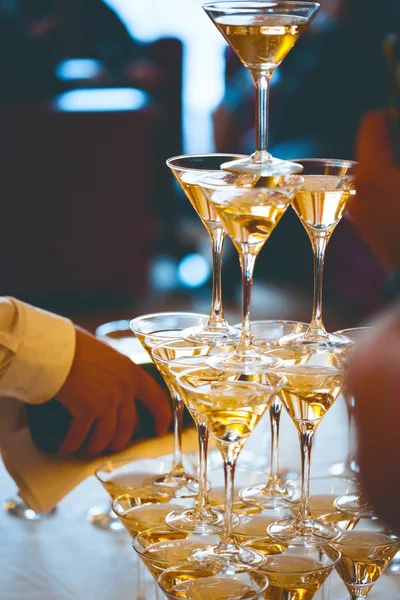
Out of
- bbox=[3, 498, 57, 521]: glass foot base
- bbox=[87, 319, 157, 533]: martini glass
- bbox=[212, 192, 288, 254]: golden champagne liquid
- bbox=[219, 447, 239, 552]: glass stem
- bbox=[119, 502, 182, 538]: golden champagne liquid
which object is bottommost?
bbox=[3, 498, 57, 521]: glass foot base

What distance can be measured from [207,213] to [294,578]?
1.11 feet

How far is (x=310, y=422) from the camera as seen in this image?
81 cm

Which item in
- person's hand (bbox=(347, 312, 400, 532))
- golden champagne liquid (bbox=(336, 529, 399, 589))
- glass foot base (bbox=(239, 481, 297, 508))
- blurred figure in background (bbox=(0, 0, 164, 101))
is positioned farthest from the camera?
blurred figure in background (bbox=(0, 0, 164, 101))

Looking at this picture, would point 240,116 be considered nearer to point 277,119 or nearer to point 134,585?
point 277,119

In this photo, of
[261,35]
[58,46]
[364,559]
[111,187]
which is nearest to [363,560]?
[364,559]

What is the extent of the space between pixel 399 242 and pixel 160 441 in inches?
13.5

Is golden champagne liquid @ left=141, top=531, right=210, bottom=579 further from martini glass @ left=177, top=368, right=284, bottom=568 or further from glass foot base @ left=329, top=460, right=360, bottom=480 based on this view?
glass foot base @ left=329, top=460, right=360, bottom=480

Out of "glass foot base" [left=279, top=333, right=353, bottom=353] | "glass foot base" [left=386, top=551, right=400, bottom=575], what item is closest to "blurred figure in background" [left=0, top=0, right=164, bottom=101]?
"glass foot base" [left=279, top=333, right=353, bottom=353]

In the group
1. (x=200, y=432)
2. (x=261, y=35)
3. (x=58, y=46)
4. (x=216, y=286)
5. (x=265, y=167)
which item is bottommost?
(x=200, y=432)

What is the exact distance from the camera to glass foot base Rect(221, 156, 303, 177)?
2.56 ft

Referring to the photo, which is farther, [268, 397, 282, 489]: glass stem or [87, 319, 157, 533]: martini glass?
[87, 319, 157, 533]: martini glass

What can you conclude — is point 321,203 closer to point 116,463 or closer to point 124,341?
point 116,463

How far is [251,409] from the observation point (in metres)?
0.71

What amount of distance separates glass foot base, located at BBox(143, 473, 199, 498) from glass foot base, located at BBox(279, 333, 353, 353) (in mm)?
162
